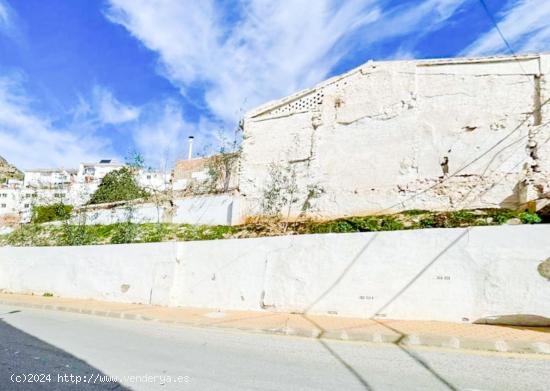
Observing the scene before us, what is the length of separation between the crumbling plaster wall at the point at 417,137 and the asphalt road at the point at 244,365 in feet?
32.5

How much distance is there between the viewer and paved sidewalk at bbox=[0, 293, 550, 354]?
5871 mm

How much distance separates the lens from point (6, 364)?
5.60 m

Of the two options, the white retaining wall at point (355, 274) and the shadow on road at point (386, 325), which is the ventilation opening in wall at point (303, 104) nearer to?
the white retaining wall at point (355, 274)

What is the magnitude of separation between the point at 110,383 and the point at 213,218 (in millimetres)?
15366

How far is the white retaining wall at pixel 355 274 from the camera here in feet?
23.2

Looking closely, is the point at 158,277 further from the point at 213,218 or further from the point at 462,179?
the point at 462,179

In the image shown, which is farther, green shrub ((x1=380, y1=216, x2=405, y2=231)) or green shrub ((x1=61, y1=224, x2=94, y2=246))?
green shrub ((x1=61, y1=224, x2=94, y2=246))

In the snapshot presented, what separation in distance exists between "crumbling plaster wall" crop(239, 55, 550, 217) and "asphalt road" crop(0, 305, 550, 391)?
9.90 meters

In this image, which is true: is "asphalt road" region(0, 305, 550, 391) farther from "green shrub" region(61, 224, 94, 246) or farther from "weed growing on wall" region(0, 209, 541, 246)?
"green shrub" region(61, 224, 94, 246)

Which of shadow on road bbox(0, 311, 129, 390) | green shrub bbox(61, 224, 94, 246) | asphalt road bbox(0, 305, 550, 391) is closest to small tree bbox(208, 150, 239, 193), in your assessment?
green shrub bbox(61, 224, 94, 246)

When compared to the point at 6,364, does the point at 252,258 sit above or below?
above

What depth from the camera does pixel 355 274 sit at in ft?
28.5

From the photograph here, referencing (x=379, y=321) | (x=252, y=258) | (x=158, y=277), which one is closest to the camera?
(x=379, y=321)

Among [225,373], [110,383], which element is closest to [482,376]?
[225,373]
